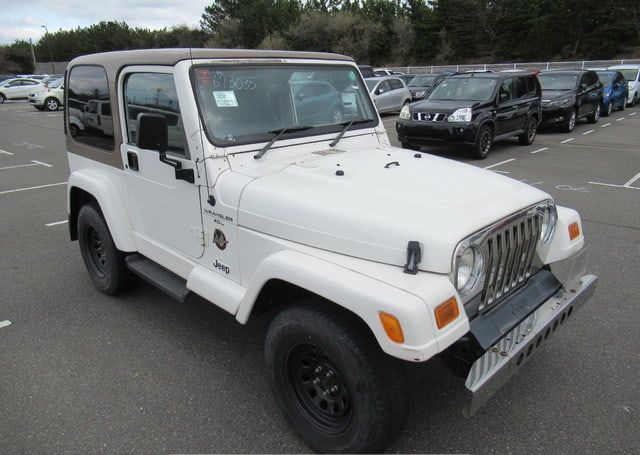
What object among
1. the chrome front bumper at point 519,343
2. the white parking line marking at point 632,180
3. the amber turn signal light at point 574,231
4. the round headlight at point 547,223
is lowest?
the white parking line marking at point 632,180

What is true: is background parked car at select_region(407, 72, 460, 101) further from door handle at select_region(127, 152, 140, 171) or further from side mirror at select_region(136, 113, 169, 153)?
side mirror at select_region(136, 113, 169, 153)

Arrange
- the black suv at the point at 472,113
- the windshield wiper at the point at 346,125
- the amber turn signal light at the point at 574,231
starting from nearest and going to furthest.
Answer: the amber turn signal light at the point at 574,231, the windshield wiper at the point at 346,125, the black suv at the point at 472,113

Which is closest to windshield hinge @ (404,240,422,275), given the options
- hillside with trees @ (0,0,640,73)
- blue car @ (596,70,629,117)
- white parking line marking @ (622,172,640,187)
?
white parking line marking @ (622,172,640,187)

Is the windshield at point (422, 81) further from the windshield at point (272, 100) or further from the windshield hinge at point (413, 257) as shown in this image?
the windshield hinge at point (413, 257)

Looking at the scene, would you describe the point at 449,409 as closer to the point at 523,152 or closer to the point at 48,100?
the point at 523,152

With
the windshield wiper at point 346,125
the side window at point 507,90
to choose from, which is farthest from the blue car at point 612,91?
the windshield wiper at point 346,125

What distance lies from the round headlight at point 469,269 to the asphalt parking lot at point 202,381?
916 millimetres

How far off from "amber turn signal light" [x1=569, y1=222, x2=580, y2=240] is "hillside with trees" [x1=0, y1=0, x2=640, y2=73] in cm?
4430

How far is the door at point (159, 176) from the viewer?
2.98 meters

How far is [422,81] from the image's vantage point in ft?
72.7

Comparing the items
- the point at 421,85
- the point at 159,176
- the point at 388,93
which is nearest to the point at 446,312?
the point at 159,176

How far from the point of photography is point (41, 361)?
331 cm

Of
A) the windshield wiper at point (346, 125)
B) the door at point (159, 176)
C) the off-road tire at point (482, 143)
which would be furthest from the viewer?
the off-road tire at point (482, 143)

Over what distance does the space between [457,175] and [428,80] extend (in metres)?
20.7
